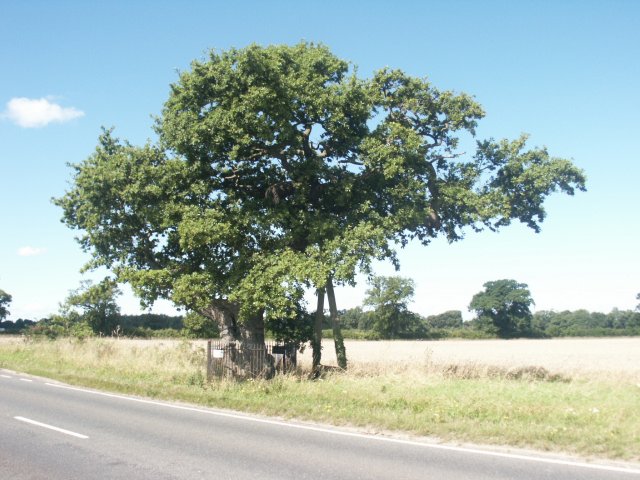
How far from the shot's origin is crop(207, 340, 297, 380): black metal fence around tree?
2111cm

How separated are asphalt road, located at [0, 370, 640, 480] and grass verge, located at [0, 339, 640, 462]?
911mm

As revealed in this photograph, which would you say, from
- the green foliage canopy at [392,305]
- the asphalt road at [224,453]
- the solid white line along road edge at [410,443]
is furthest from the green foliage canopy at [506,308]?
the asphalt road at [224,453]

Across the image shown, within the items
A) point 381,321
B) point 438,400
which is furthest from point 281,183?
point 381,321

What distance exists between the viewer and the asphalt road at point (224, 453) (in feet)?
26.1

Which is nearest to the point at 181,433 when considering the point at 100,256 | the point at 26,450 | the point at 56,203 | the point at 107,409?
the point at 26,450

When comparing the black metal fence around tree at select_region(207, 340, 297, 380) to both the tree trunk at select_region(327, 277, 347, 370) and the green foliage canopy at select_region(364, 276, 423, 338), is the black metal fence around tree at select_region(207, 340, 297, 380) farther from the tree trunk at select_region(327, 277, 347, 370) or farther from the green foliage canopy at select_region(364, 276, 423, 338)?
the green foliage canopy at select_region(364, 276, 423, 338)

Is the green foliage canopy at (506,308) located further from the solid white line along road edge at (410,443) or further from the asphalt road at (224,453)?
the asphalt road at (224,453)

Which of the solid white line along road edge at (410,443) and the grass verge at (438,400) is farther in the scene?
the grass verge at (438,400)

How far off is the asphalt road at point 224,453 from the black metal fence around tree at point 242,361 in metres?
7.52

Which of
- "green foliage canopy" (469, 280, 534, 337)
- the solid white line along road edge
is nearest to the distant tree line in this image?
"green foliage canopy" (469, 280, 534, 337)

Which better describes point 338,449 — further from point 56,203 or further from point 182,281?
point 56,203

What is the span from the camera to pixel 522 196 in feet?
78.1

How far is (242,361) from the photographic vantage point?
21.6 metres

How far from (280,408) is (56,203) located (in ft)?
54.8
